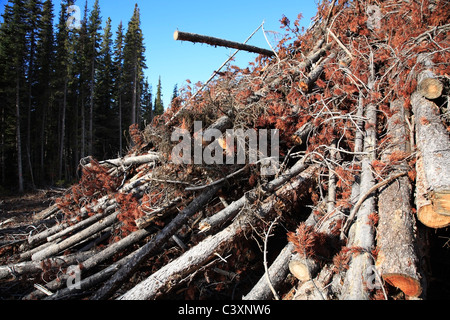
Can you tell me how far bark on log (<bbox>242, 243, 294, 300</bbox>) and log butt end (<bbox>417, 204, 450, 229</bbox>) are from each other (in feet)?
4.85

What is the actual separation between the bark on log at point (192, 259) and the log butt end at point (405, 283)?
1.66m

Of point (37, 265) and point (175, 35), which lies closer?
point (37, 265)

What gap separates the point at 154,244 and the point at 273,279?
1805 millimetres

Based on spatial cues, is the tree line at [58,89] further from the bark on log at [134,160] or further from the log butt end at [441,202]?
the log butt end at [441,202]

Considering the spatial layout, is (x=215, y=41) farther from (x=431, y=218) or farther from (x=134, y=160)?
(x=431, y=218)

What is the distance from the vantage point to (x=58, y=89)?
25.4 metres

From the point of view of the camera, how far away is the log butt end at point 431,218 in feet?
8.05

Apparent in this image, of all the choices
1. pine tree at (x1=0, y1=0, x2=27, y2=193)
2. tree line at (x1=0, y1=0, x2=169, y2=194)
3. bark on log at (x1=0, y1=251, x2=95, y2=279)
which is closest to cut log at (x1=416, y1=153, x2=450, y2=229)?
bark on log at (x1=0, y1=251, x2=95, y2=279)

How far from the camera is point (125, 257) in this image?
3832mm

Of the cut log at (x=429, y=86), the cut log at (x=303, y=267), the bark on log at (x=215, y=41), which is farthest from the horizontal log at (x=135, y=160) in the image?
the cut log at (x=429, y=86)

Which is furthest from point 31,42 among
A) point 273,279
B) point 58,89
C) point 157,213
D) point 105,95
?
point 273,279
